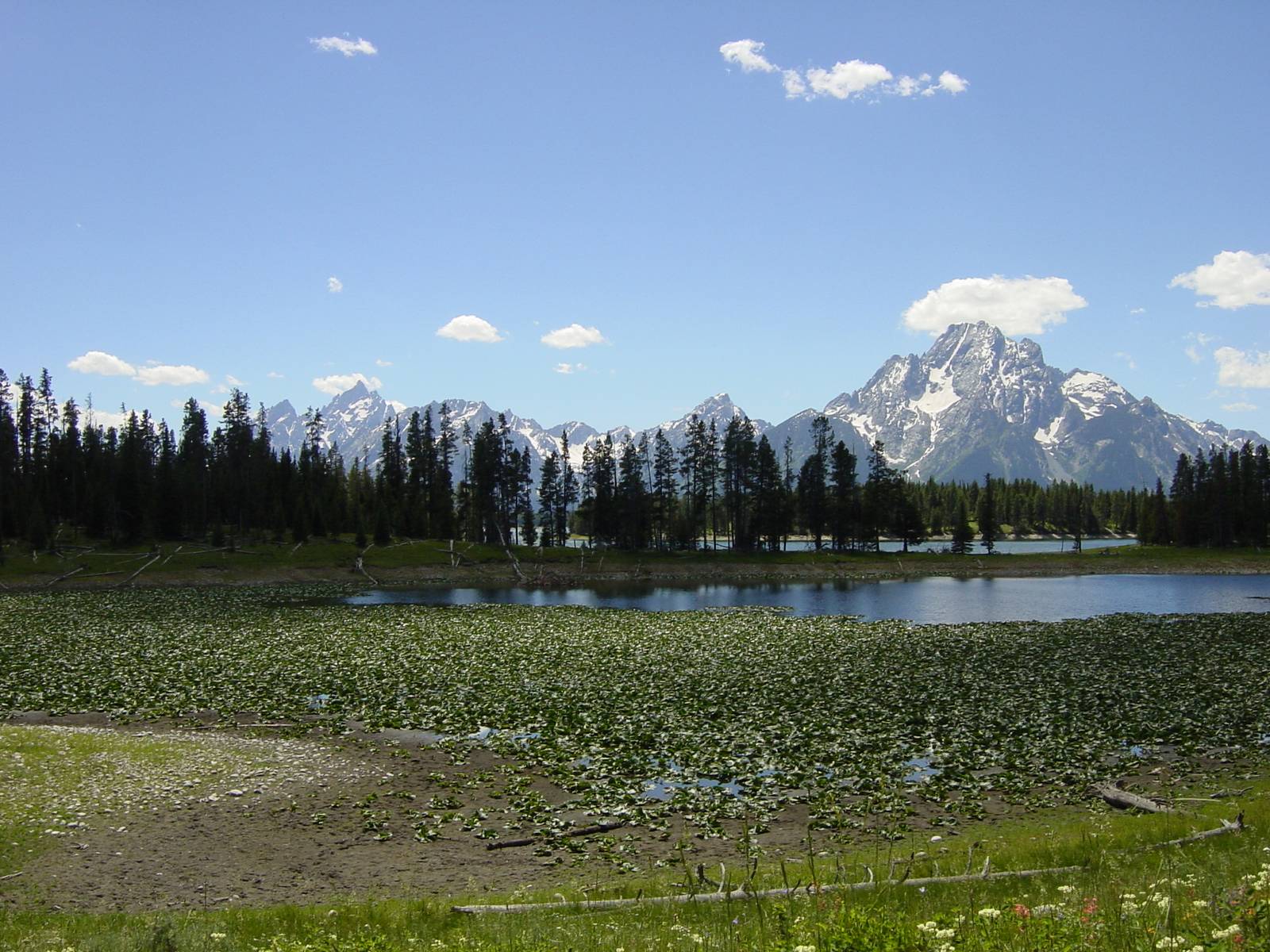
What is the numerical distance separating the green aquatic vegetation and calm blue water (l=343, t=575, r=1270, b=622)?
11.7 meters

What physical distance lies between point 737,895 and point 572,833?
260 inches

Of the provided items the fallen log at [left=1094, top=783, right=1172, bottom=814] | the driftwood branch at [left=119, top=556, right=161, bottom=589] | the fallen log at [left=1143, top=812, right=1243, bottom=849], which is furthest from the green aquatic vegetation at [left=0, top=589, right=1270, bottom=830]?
the driftwood branch at [left=119, top=556, right=161, bottom=589]

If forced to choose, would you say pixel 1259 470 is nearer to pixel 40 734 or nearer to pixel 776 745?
pixel 776 745

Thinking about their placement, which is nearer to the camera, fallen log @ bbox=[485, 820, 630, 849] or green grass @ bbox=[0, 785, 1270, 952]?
green grass @ bbox=[0, 785, 1270, 952]

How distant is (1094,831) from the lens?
17.2 metres

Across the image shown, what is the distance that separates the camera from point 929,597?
85.9m

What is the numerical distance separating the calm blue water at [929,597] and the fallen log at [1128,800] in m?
44.0

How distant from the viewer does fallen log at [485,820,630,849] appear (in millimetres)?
18031

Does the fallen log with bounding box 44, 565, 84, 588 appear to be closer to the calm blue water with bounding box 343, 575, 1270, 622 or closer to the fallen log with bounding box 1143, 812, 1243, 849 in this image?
the calm blue water with bounding box 343, 575, 1270, 622

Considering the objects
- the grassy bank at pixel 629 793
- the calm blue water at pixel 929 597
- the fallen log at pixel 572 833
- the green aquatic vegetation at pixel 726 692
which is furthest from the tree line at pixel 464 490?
the fallen log at pixel 572 833

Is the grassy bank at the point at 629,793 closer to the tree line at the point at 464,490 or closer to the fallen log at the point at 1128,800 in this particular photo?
the fallen log at the point at 1128,800

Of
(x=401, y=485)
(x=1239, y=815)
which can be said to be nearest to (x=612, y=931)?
(x=1239, y=815)

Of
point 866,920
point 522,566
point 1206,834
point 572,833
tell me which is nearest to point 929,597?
point 522,566

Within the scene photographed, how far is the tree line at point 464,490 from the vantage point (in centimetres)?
12056
